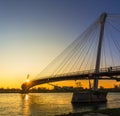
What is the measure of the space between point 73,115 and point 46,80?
2589 inches

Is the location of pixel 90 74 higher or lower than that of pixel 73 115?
higher

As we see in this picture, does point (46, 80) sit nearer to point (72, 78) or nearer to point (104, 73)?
point (72, 78)

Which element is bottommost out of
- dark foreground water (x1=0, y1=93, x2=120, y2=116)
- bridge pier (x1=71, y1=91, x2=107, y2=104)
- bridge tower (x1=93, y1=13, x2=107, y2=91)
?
dark foreground water (x1=0, y1=93, x2=120, y2=116)

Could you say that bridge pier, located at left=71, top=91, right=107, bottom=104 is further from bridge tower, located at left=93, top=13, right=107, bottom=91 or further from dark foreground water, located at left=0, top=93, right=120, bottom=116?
bridge tower, located at left=93, top=13, right=107, bottom=91

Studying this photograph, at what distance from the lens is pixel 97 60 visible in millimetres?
65188

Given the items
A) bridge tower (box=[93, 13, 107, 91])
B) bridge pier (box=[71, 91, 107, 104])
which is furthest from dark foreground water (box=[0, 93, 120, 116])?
bridge tower (box=[93, 13, 107, 91])

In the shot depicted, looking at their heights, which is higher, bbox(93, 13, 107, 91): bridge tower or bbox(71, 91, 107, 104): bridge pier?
bbox(93, 13, 107, 91): bridge tower

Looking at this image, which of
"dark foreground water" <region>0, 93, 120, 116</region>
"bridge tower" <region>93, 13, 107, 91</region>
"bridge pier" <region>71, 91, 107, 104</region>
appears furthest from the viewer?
"bridge pier" <region>71, 91, 107, 104</region>

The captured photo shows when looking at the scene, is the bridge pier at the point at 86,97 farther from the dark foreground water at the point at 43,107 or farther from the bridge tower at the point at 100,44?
the bridge tower at the point at 100,44

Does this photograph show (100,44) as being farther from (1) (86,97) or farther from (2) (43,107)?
(2) (43,107)

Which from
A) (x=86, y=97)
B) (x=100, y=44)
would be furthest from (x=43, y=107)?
(x=86, y=97)

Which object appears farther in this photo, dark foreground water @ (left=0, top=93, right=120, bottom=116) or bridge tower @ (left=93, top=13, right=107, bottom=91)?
bridge tower @ (left=93, top=13, right=107, bottom=91)

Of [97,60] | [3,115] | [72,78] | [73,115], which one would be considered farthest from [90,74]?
[73,115]

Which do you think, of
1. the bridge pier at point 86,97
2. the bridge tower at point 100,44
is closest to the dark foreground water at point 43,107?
the bridge pier at point 86,97
